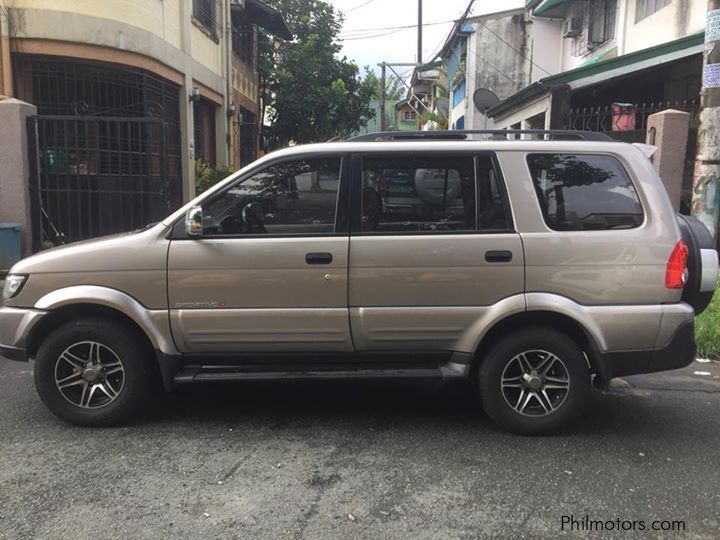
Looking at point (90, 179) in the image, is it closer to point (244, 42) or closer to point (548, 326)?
point (548, 326)

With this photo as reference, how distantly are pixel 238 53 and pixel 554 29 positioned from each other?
402 inches

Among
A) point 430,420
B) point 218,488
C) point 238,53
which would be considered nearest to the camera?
point 218,488

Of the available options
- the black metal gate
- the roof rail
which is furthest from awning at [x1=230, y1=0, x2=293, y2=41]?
the roof rail

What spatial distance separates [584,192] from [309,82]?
2101 centimetres

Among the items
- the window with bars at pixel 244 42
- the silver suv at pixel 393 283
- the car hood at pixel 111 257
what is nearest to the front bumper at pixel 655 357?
the silver suv at pixel 393 283

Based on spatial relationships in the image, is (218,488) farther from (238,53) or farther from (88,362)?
(238,53)

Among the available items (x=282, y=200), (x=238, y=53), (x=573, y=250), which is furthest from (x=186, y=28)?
(x=573, y=250)

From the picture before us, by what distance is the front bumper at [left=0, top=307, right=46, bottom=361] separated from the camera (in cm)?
412

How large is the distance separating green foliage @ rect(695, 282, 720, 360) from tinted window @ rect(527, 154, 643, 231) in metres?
2.74

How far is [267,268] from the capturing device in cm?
408

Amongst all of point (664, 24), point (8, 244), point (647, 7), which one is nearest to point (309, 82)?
point (647, 7)

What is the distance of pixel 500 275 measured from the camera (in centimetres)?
405

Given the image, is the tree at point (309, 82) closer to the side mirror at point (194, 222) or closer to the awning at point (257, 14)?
the awning at point (257, 14)

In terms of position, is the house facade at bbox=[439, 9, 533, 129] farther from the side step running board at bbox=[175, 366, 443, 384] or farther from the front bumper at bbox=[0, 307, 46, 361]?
the front bumper at bbox=[0, 307, 46, 361]
